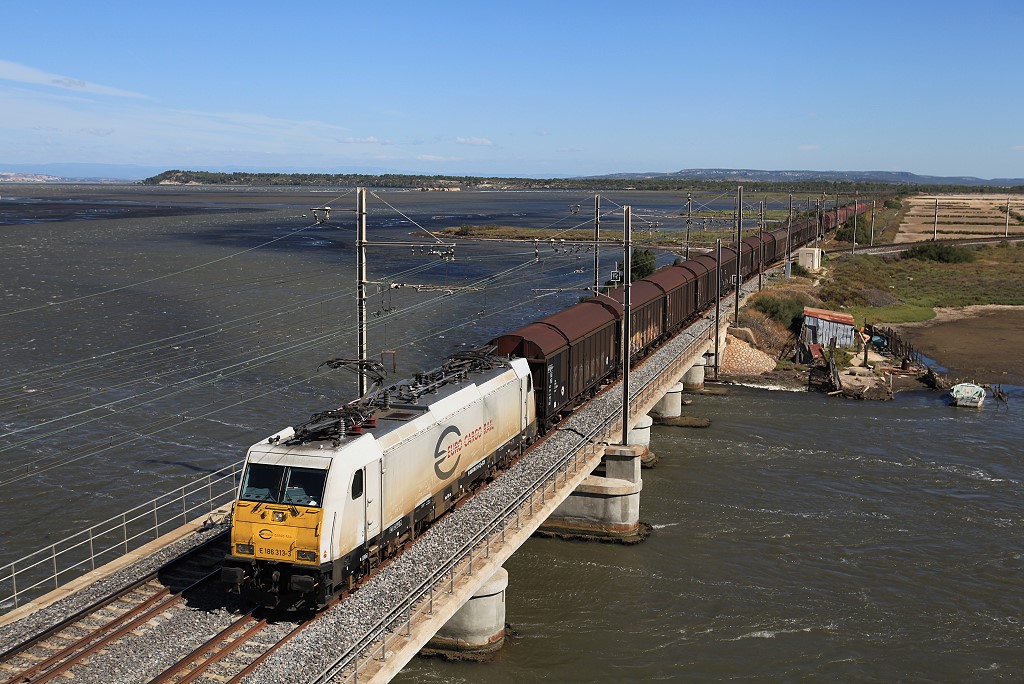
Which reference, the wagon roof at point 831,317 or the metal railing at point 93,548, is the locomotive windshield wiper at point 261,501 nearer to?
the metal railing at point 93,548

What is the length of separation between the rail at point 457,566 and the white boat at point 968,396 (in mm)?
29199

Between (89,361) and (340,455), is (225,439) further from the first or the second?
(340,455)

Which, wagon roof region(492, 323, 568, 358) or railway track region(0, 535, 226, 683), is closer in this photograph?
railway track region(0, 535, 226, 683)

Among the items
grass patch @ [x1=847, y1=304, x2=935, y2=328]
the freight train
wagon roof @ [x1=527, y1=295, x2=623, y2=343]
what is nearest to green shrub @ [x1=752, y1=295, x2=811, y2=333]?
grass patch @ [x1=847, y1=304, x2=935, y2=328]

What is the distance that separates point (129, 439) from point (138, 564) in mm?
23207

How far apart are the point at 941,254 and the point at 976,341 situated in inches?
2032

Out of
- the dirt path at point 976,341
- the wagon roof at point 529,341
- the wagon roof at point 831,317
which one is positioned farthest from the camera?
the wagon roof at point 831,317

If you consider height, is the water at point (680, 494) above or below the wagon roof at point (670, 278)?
below

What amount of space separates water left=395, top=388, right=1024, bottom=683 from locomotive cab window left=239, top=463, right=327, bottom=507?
336 inches

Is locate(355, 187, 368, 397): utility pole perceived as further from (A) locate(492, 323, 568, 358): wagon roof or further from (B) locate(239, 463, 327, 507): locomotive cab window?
(B) locate(239, 463, 327, 507): locomotive cab window

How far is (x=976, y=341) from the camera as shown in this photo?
3098 inches

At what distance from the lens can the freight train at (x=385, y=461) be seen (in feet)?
68.7

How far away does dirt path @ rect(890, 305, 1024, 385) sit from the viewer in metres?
67.8

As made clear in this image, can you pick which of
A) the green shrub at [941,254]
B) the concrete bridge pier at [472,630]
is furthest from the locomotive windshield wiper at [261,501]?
the green shrub at [941,254]
